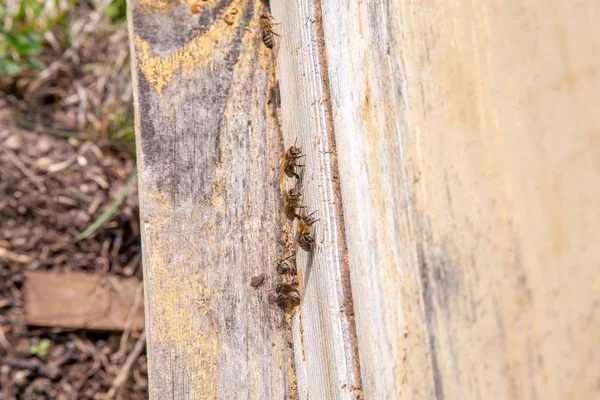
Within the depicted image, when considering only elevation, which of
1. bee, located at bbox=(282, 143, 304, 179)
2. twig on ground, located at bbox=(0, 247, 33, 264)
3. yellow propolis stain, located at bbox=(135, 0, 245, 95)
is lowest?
bee, located at bbox=(282, 143, 304, 179)

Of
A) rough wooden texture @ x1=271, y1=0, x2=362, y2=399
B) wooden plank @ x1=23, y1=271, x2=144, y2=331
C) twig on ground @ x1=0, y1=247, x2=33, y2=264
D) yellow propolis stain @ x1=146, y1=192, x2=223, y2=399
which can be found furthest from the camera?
twig on ground @ x1=0, y1=247, x2=33, y2=264

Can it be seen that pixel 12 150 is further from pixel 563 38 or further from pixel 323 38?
pixel 563 38

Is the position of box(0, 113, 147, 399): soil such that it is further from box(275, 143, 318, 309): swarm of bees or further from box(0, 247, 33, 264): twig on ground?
box(275, 143, 318, 309): swarm of bees

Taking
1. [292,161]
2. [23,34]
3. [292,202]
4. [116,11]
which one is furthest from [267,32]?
[116,11]

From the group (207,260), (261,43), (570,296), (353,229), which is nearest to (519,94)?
(570,296)

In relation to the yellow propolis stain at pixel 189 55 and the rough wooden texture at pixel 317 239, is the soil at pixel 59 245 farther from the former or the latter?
the rough wooden texture at pixel 317 239

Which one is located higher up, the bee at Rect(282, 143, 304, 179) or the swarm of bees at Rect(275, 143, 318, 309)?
the bee at Rect(282, 143, 304, 179)

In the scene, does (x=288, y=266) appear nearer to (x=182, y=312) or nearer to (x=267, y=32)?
(x=182, y=312)

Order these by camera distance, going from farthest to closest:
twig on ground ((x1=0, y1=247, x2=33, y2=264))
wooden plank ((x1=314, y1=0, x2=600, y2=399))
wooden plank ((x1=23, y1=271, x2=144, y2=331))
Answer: twig on ground ((x1=0, y1=247, x2=33, y2=264)) < wooden plank ((x1=23, y1=271, x2=144, y2=331)) < wooden plank ((x1=314, y1=0, x2=600, y2=399))

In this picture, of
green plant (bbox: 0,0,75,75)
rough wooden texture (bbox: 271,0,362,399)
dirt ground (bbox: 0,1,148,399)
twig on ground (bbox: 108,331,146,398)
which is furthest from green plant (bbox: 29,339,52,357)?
rough wooden texture (bbox: 271,0,362,399)
